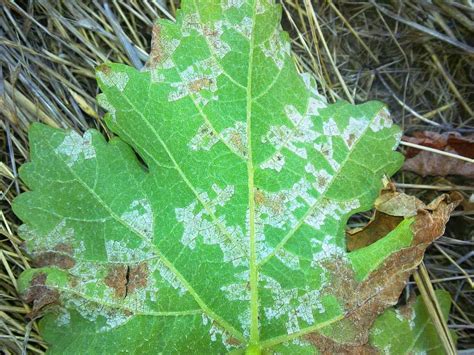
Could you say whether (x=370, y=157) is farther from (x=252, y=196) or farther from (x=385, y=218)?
(x=252, y=196)

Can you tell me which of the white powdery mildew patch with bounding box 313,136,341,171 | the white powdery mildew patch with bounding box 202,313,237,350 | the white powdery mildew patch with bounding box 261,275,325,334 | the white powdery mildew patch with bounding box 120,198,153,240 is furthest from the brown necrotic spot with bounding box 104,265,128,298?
the white powdery mildew patch with bounding box 313,136,341,171

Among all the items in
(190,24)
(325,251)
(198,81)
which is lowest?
(325,251)

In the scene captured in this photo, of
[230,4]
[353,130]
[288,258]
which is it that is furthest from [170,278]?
[230,4]

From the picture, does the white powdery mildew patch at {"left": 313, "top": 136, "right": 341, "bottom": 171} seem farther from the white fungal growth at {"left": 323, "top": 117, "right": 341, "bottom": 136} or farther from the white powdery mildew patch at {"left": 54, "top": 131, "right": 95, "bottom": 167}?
the white powdery mildew patch at {"left": 54, "top": 131, "right": 95, "bottom": 167}

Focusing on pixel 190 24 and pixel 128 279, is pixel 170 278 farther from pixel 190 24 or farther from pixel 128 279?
pixel 190 24

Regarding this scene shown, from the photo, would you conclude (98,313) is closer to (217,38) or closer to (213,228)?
(213,228)

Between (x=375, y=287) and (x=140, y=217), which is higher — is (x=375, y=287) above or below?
below

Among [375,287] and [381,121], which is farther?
[381,121]

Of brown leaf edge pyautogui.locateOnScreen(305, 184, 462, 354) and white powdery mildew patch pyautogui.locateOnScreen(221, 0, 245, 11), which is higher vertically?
white powdery mildew patch pyautogui.locateOnScreen(221, 0, 245, 11)
